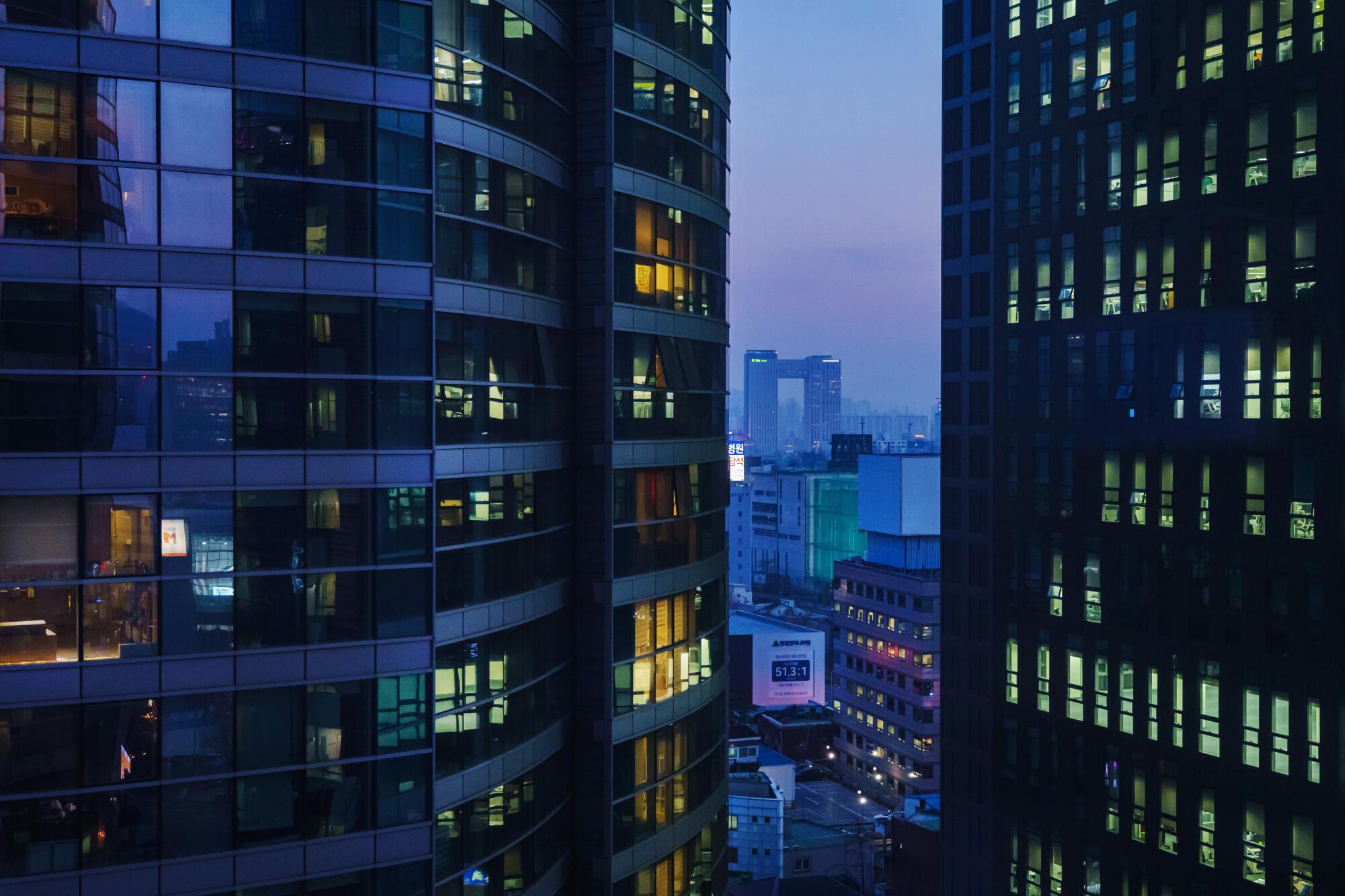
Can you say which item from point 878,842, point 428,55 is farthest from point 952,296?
point 428,55

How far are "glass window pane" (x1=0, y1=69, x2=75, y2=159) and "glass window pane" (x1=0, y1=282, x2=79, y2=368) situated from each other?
8.23 feet

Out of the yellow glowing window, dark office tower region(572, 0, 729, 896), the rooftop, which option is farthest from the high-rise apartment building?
the rooftop

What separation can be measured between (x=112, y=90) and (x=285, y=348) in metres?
5.72

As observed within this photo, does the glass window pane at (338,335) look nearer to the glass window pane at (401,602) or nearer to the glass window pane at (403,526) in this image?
the glass window pane at (403,526)

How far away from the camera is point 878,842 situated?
93438 millimetres

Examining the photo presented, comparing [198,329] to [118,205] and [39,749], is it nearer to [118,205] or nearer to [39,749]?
[118,205]

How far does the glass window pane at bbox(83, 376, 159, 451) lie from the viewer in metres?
22.2

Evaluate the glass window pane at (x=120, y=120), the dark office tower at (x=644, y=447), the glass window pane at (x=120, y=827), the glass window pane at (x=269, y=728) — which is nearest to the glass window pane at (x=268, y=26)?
the glass window pane at (x=120, y=120)

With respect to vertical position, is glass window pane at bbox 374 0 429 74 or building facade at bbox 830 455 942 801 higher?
glass window pane at bbox 374 0 429 74

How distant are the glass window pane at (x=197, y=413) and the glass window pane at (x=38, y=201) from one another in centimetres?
336

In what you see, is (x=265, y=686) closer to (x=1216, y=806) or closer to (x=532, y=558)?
(x=532, y=558)

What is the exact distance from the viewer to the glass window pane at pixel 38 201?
70.7 ft

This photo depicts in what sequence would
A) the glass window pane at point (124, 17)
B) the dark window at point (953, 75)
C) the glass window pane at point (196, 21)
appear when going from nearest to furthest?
1. the glass window pane at point (124, 17)
2. the glass window pane at point (196, 21)
3. the dark window at point (953, 75)

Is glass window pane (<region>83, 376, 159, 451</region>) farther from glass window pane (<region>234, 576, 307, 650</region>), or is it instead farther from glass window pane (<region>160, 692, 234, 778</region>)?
glass window pane (<region>160, 692, 234, 778</region>)
